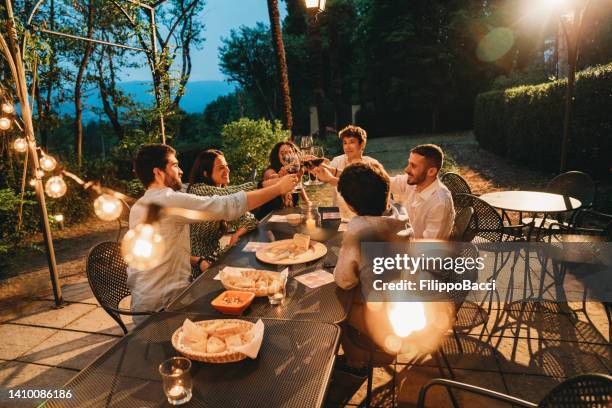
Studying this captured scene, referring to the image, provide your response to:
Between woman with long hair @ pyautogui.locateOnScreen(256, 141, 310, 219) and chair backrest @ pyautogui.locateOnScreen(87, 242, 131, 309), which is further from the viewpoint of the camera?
woman with long hair @ pyautogui.locateOnScreen(256, 141, 310, 219)

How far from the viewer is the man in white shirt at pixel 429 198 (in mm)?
3102

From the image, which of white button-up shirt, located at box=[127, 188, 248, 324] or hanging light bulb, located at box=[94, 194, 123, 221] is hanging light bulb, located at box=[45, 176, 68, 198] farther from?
white button-up shirt, located at box=[127, 188, 248, 324]

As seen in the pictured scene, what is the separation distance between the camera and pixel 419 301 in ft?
7.85

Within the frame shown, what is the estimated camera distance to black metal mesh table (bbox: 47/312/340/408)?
141 centimetres

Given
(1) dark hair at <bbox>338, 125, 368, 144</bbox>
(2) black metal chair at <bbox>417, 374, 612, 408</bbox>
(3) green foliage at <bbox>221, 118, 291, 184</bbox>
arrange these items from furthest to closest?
(3) green foliage at <bbox>221, 118, 291, 184</bbox>
(1) dark hair at <bbox>338, 125, 368, 144</bbox>
(2) black metal chair at <bbox>417, 374, 612, 408</bbox>

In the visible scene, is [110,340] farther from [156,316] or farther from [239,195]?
[239,195]

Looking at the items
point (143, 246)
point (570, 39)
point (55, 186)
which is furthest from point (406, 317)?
point (570, 39)

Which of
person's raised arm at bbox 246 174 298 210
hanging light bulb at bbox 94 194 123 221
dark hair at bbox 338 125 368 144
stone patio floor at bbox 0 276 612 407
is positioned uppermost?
dark hair at bbox 338 125 368 144

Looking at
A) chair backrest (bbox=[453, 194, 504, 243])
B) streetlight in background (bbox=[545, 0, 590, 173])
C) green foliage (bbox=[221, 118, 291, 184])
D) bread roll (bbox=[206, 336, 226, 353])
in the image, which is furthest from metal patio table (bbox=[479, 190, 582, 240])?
green foliage (bbox=[221, 118, 291, 184])

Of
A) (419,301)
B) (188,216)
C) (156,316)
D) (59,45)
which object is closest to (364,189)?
(419,301)

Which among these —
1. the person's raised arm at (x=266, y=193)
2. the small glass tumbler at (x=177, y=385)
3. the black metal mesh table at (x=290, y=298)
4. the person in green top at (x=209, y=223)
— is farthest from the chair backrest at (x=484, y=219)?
the small glass tumbler at (x=177, y=385)

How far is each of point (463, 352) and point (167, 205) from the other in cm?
266

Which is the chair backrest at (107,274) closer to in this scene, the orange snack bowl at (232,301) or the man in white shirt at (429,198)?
the orange snack bowl at (232,301)

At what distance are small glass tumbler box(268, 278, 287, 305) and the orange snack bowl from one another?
0.34ft
